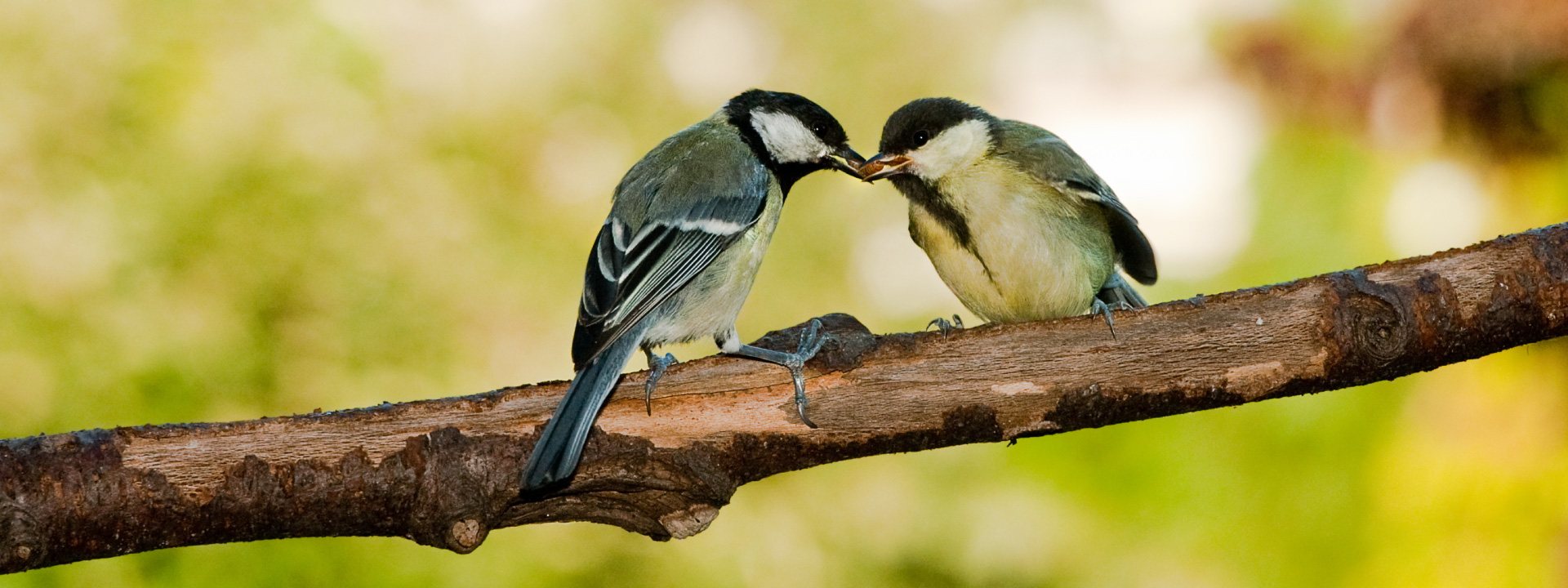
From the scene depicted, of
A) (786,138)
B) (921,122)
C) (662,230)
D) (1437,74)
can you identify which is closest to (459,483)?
(662,230)

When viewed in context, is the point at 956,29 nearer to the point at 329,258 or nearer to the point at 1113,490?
the point at 1113,490

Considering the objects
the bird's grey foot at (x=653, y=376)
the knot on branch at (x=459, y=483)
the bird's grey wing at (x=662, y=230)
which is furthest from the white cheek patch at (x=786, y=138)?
the knot on branch at (x=459, y=483)

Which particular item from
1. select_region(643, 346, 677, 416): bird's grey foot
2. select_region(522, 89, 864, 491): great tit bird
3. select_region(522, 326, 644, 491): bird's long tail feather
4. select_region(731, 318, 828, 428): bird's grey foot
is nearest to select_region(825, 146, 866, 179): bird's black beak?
select_region(522, 89, 864, 491): great tit bird

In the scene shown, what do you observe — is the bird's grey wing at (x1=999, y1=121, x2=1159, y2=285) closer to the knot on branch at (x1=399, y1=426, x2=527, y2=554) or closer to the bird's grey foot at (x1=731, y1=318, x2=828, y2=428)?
the bird's grey foot at (x1=731, y1=318, x2=828, y2=428)

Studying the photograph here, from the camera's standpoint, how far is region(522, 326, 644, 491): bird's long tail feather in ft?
6.05

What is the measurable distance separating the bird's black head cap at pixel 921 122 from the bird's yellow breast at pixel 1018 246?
0.37 feet

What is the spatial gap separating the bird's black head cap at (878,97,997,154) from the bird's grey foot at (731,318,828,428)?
0.52 metres

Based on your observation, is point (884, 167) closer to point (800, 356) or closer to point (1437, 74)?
point (800, 356)

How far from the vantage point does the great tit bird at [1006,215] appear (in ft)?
7.77

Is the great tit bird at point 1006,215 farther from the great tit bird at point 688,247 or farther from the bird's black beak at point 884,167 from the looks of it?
the great tit bird at point 688,247

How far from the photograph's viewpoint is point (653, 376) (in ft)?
6.76

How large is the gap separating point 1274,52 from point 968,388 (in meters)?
2.50

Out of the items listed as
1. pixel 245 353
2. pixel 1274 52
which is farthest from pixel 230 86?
pixel 1274 52

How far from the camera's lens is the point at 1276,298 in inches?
82.2
